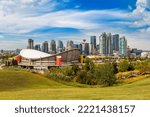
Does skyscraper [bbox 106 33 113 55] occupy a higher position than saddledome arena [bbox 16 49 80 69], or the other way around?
skyscraper [bbox 106 33 113 55]

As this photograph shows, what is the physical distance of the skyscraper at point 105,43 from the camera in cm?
15306

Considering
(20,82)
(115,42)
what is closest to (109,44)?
(115,42)

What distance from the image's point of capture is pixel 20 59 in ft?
342

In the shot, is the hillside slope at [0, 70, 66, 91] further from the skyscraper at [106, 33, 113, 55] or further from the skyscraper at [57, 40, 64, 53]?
the skyscraper at [106, 33, 113, 55]

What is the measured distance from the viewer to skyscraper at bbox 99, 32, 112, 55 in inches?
6026

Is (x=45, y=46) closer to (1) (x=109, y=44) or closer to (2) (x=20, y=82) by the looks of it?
(1) (x=109, y=44)

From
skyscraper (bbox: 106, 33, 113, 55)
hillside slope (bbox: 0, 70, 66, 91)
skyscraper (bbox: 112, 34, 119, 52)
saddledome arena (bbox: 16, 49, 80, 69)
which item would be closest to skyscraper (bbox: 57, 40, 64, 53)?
skyscraper (bbox: 106, 33, 113, 55)

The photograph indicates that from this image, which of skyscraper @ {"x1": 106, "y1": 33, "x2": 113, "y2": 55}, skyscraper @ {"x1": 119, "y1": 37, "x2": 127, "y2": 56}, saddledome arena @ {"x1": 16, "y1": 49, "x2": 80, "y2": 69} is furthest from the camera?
skyscraper @ {"x1": 106, "y1": 33, "x2": 113, "y2": 55}

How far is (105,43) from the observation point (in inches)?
6063

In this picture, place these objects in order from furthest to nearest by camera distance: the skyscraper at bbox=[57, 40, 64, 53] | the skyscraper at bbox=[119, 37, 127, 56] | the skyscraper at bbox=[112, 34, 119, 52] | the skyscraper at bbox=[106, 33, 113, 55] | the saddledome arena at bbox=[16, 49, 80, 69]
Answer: the skyscraper at bbox=[106, 33, 113, 55], the skyscraper at bbox=[112, 34, 119, 52], the skyscraper at bbox=[57, 40, 64, 53], the skyscraper at bbox=[119, 37, 127, 56], the saddledome arena at bbox=[16, 49, 80, 69]

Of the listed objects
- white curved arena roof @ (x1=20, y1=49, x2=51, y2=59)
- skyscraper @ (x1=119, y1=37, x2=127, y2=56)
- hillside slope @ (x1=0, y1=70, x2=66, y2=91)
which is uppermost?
skyscraper @ (x1=119, y1=37, x2=127, y2=56)

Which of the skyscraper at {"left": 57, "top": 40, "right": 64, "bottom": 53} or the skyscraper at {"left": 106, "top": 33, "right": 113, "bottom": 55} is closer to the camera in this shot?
the skyscraper at {"left": 57, "top": 40, "right": 64, "bottom": 53}

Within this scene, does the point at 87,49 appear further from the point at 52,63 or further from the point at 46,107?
the point at 46,107

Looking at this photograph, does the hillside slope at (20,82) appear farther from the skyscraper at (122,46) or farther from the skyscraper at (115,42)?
the skyscraper at (115,42)
